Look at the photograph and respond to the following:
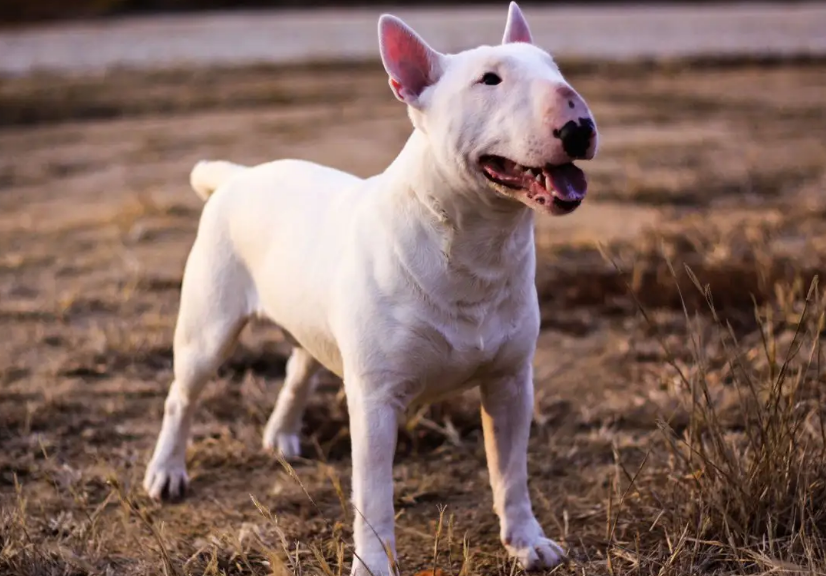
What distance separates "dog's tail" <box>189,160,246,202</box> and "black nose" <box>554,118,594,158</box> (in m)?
1.92

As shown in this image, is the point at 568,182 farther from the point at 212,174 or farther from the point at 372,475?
the point at 212,174

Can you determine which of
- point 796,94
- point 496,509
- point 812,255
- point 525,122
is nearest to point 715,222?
point 812,255

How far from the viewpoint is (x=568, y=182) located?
2.90 m

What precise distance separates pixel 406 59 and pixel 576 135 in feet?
2.08

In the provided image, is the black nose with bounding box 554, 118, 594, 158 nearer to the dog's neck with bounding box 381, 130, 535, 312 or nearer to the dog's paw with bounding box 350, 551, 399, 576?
the dog's neck with bounding box 381, 130, 535, 312

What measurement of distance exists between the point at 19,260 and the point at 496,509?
16.2ft

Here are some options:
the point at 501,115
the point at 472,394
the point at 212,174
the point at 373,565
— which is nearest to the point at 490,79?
the point at 501,115

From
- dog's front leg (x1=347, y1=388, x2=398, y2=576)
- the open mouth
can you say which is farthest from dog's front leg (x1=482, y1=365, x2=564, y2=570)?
the open mouth

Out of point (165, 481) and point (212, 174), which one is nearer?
point (165, 481)

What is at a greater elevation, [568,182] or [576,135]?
[576,135]

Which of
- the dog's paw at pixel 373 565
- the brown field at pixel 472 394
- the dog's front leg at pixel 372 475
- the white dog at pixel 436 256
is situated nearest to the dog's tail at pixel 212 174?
the white dog at pixel 436 256

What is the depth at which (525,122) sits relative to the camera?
113 inches

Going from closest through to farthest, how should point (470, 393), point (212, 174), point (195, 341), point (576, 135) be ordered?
point (576, 135)
point (195, 341)
point (212, 174)
point (470, 393)

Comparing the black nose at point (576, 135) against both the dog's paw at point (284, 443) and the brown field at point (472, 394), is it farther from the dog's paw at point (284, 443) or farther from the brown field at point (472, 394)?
the dog's paw at point (284, 443)
